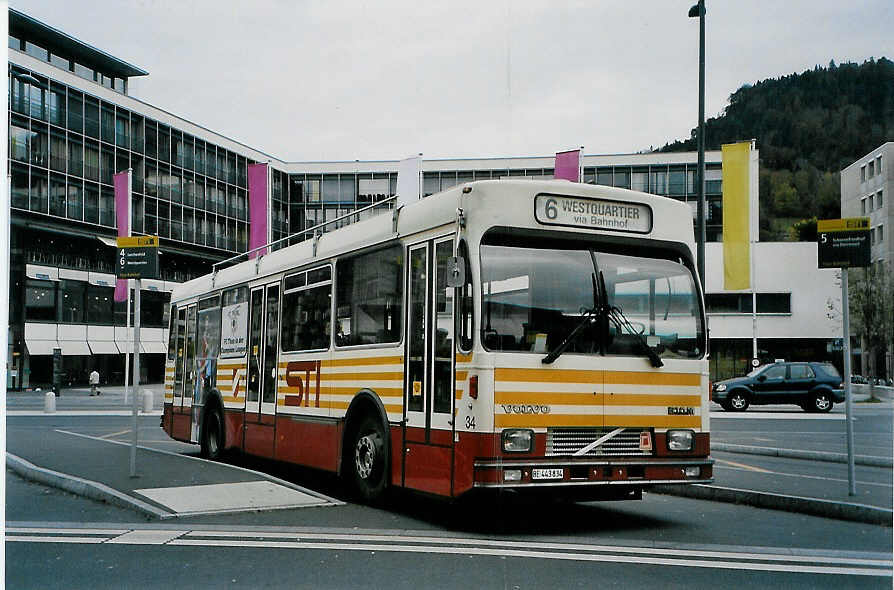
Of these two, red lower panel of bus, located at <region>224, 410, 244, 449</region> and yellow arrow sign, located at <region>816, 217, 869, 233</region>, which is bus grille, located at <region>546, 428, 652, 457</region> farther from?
red lower panel of bus, located at <region>224, 410, 244, 449</region>

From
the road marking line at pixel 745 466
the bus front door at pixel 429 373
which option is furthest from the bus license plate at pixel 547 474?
the road marking line at pixel 745 466

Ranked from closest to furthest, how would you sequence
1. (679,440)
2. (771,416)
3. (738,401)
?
1. (679,440)
2. (771,416)
3. (738,401)

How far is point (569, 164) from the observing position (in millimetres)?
26438

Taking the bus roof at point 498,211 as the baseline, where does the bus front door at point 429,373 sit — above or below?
below

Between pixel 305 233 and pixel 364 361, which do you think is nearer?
pixel 364 361

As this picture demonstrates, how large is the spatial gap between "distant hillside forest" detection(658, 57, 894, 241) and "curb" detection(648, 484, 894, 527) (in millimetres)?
3515

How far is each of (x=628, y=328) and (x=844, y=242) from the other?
126 inches

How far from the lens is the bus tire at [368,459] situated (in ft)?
35.4

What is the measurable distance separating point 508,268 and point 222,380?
8722 millimetres

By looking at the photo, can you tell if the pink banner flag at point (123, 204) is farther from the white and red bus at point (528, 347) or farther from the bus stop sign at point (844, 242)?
the bus stop sign at point (844, 242)

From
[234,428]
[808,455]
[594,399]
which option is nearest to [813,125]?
[594,399]

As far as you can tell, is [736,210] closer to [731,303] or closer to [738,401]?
[738,401]

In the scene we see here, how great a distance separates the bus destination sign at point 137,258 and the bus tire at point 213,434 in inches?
168

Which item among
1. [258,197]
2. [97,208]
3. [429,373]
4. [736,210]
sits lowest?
[429,373]
